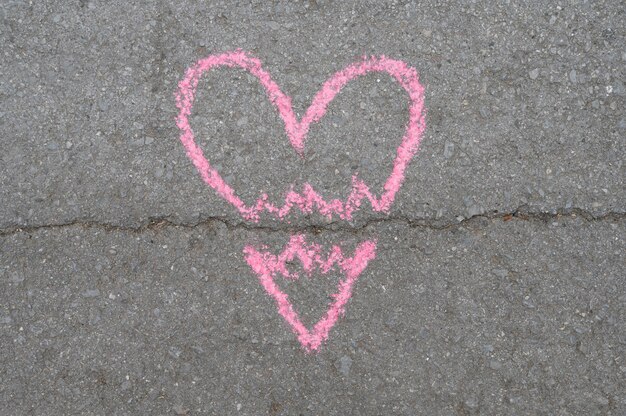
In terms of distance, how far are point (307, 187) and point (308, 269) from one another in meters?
0.33

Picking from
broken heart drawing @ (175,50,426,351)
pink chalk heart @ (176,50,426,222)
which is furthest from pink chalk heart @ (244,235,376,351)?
pink chalk heart @ (176,50,426,222)

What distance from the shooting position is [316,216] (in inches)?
94.4

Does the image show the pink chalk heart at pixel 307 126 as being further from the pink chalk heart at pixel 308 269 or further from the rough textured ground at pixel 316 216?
the pink chalk heart at pixel 308 269

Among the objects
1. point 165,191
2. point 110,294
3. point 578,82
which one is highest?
point 578,82

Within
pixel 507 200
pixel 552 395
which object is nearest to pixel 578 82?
pixel 507 200

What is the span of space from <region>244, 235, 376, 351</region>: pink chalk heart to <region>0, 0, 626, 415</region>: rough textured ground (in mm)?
37

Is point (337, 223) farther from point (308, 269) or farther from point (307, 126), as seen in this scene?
point (307, 126)

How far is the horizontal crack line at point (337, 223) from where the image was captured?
239cm

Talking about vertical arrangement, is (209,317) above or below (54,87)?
below

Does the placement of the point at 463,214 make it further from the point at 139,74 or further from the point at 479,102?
the point at 139,74

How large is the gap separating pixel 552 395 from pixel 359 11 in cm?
173

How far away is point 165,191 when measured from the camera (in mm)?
2408

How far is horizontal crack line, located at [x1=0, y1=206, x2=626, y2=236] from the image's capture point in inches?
94.0

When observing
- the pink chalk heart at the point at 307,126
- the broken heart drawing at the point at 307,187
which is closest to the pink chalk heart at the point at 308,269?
the broken heart drawing at the point at 307,187
